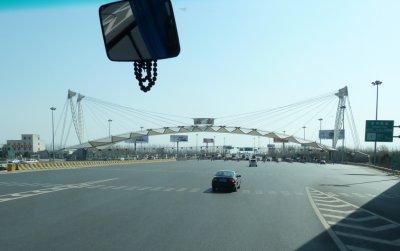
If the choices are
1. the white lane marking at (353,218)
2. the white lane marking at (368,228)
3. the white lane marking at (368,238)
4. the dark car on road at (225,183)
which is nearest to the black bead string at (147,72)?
the white lane marking at (368,238)

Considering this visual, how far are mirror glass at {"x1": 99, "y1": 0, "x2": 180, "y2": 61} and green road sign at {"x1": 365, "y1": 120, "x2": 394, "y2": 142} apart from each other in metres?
62.6

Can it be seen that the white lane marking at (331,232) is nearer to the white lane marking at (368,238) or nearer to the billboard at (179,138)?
the white lane marking at (368,238)

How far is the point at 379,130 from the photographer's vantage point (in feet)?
210

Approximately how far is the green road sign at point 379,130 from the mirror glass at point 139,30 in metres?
62.6

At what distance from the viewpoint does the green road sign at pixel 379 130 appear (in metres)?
63.8

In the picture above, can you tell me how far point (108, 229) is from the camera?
50.0ft

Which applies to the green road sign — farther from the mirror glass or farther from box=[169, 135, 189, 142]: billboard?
box=[169, 135, 189, 142]: billboard

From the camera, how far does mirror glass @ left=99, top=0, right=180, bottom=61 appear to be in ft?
16.9

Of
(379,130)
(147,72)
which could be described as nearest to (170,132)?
(379,130)

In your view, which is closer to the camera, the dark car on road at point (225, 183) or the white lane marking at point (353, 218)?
the white lane marking at point (353, 218)

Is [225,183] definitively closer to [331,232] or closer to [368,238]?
[331,232]

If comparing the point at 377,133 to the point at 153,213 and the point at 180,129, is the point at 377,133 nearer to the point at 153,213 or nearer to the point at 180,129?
the point at 153,213


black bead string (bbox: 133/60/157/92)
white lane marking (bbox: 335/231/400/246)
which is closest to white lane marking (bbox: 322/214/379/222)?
white lane marking (bbox: 335/231/400/246)

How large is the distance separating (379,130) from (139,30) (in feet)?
207
